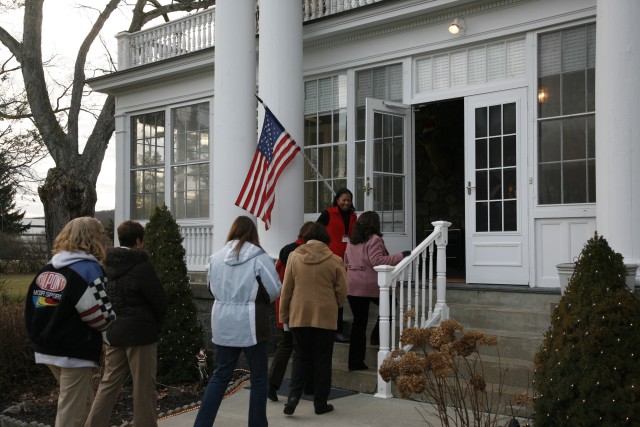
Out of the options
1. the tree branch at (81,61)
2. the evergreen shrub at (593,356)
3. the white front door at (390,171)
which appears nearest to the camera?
the evergreen shrub at (593,356)

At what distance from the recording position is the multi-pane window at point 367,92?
34.5 ft

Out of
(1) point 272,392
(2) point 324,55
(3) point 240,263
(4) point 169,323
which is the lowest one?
(1) point 272,392

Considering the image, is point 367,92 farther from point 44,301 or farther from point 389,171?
point 44,301

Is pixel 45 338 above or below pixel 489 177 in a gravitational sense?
below

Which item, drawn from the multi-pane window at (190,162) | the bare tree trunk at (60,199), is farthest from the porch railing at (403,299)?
the bare tree trunk at (60,199)

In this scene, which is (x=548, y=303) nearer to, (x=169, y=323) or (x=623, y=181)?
(x=623, y=181)

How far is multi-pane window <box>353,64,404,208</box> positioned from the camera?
10516mm

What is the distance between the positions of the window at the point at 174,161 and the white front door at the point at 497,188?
5169mm

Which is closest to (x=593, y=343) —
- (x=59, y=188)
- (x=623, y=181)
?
(x=623, y=181)

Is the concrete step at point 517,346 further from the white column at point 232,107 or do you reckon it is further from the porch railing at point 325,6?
the porch railing at point 325,6

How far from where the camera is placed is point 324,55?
36.9 feet

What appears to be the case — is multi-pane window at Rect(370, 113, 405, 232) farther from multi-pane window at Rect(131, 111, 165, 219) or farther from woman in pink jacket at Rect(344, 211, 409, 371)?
multi-pane window at Rect(131, 111, 165, 219)

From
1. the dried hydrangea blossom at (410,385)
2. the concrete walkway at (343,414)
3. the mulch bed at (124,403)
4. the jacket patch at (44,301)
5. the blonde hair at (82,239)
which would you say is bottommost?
the mulch bed at (124,403)

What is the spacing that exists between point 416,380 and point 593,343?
1.08 m
